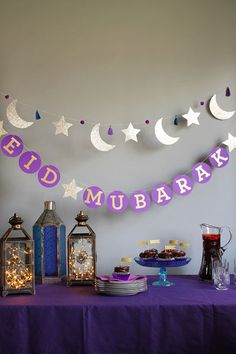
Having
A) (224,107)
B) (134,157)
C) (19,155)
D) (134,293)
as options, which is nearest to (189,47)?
(224,107)

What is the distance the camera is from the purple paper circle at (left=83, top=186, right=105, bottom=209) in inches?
91.0

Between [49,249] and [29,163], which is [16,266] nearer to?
[49,249]

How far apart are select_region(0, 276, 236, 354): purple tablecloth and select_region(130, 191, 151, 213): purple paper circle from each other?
2.18ft

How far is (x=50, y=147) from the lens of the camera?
2.43 meters

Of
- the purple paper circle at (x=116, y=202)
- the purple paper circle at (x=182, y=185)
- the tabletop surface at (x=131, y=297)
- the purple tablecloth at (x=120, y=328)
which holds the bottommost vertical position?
the purple tablecloth at (x=120, y=328)

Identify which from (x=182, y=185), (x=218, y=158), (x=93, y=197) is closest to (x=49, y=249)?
(x=93, y=197)

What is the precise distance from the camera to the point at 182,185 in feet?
7.82

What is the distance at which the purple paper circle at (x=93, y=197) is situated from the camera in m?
2.31

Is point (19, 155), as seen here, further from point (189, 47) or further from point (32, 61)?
point (189, 47)

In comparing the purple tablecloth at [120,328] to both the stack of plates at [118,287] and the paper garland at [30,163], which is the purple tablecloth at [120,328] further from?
the paper garland at [30,163]

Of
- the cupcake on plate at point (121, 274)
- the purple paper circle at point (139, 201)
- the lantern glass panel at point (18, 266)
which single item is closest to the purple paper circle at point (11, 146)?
the lantern glass panel at point (18, 266)

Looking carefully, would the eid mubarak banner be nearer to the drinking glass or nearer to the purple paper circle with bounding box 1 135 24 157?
the purple paper circle with bounding box 1 135 24 157

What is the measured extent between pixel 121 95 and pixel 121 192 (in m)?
0.51

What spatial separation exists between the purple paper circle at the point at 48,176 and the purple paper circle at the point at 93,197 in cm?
16
